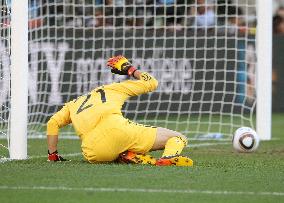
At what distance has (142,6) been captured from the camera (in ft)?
56.5

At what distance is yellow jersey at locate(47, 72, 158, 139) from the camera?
10.4 m

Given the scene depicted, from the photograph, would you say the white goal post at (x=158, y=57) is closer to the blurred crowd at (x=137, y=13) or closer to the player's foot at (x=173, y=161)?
the blurred crowd at (x=137, y=13)

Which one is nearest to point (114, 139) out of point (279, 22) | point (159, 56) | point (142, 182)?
point (142, 182)

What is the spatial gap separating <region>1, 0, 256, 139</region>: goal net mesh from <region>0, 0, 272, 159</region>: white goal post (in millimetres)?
17

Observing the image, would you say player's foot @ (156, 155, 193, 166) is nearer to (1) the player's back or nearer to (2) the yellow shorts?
(2) the yellow shorts

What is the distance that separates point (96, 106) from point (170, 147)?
0.83 metres

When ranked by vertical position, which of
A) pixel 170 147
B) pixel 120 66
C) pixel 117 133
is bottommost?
pixel 170 147

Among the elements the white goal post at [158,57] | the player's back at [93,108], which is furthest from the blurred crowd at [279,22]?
the player's back at [93,108]

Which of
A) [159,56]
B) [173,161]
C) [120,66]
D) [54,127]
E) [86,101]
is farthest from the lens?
[159,56]

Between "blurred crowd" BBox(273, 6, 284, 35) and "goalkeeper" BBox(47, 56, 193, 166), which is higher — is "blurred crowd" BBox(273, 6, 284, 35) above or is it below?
above

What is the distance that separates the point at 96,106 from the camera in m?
10.4

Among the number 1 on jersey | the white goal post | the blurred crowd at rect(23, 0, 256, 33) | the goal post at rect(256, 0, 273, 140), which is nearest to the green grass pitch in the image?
the number 1 on jersey

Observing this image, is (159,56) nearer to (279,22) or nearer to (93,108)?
(279,22)

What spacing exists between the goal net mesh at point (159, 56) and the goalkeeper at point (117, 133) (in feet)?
19.1
